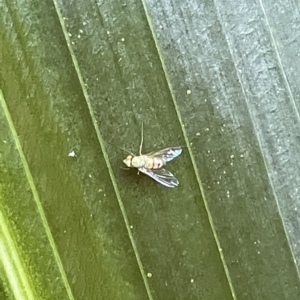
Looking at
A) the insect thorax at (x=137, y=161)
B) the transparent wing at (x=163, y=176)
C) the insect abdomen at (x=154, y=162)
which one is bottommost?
the transparent wing at (x=163, y=176)

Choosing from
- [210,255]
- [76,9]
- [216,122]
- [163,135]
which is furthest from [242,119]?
[76,9]

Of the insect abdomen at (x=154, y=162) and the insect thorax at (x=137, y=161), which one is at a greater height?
the insect thorax at (x=137, y=161)

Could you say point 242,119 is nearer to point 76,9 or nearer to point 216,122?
point 216,122
